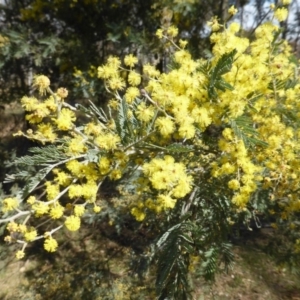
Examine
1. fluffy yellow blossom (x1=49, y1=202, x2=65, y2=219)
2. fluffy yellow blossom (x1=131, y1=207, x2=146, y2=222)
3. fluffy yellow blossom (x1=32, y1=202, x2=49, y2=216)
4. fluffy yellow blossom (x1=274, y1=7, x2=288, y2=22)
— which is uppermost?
fluffy yellow blossom (x1=274, y1=7, x2=288, y2=22)

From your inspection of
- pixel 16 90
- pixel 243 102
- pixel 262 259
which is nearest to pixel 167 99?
pixel 243 102

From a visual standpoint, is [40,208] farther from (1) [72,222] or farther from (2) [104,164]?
(2) [104,164]

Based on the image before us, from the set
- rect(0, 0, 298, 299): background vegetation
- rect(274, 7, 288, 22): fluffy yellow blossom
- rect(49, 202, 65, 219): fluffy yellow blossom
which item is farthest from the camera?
rect(0, 0, 298, 299): background vegetation

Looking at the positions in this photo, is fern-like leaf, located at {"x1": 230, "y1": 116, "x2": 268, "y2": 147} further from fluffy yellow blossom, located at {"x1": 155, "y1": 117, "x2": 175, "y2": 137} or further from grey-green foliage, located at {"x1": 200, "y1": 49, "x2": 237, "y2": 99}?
fluffy yellow blossom, located at {"x1": 155, "y1": 117, "x2": 175, "y2": 137}

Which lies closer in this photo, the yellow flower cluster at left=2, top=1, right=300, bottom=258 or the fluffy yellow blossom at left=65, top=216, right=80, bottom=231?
the yellow flower cluster at left=2, top=1, right=300, bottom=258

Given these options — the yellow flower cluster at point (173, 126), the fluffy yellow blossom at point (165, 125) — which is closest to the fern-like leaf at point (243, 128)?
the yellow flower cluster at point (173, 126)

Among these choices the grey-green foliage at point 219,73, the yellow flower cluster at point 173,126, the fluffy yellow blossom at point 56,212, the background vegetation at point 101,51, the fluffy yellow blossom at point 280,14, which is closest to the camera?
the grey-green foliage at point 219,73

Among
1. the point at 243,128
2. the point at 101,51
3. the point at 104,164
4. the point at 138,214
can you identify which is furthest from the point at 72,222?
the point at 101,51

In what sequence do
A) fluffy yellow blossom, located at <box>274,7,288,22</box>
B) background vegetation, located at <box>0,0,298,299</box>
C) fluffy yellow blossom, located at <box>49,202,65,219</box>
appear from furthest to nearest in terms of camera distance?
background vegetation, located at <box>0,0,298,299</box>
fluffy yellow blossom, located at <box>274,7,288,22</box>
fluffy yellow blossom, located at <box>49,202,65,219</box>

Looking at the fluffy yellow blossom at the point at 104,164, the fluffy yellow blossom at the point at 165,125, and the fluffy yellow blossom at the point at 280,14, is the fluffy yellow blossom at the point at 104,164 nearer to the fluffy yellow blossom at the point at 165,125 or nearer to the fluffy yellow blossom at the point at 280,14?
the fluffy yellow blossom at the point at 165,125

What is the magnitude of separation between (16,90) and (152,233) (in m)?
3.59

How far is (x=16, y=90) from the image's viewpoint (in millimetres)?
5984

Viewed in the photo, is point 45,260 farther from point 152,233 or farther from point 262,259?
point 262,259

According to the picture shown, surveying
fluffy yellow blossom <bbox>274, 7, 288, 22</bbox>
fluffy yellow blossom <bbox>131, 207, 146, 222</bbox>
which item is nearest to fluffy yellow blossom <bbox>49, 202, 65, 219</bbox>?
fluffy yellow blossom <bbox>131, 207, 146, 222</bbox>
